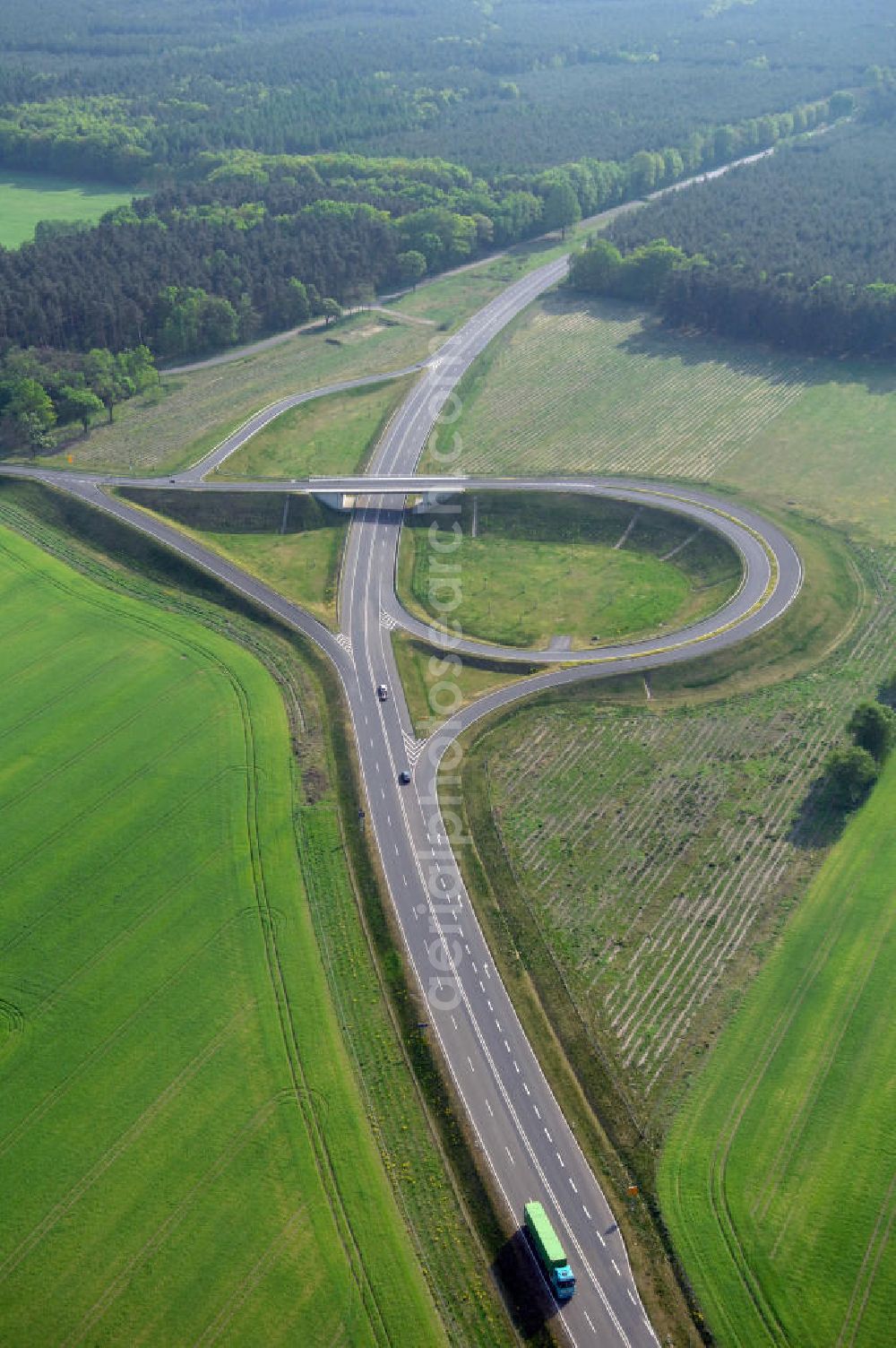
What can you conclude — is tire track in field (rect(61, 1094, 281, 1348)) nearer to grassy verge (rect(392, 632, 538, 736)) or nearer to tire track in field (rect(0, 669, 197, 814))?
tire track in field (rect(0, 669, 197, 814))

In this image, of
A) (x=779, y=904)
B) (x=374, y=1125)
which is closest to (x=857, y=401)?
(x=779, y=904)

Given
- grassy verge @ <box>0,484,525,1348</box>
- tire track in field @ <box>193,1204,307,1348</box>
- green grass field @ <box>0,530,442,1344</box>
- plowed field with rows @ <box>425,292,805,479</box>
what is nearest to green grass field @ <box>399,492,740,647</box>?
plowed field with rows @ <box>425,292,805,479</box>

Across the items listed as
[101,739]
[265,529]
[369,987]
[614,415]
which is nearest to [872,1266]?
[369,987]

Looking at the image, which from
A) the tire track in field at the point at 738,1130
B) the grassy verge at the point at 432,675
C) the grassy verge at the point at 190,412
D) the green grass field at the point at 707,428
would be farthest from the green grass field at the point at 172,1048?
the green grass field at the point at 707,428

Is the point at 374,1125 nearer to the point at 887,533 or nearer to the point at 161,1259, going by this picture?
the point at 161,1259

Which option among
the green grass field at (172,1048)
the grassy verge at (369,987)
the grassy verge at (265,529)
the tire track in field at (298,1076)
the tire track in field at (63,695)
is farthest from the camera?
the grassy verge at (265,529)

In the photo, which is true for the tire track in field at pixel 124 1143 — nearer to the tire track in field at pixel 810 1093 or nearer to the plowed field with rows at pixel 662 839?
the plowed field with rows at pixel 662 839

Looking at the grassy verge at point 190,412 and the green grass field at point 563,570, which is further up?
the grassy verge at point 190,412
